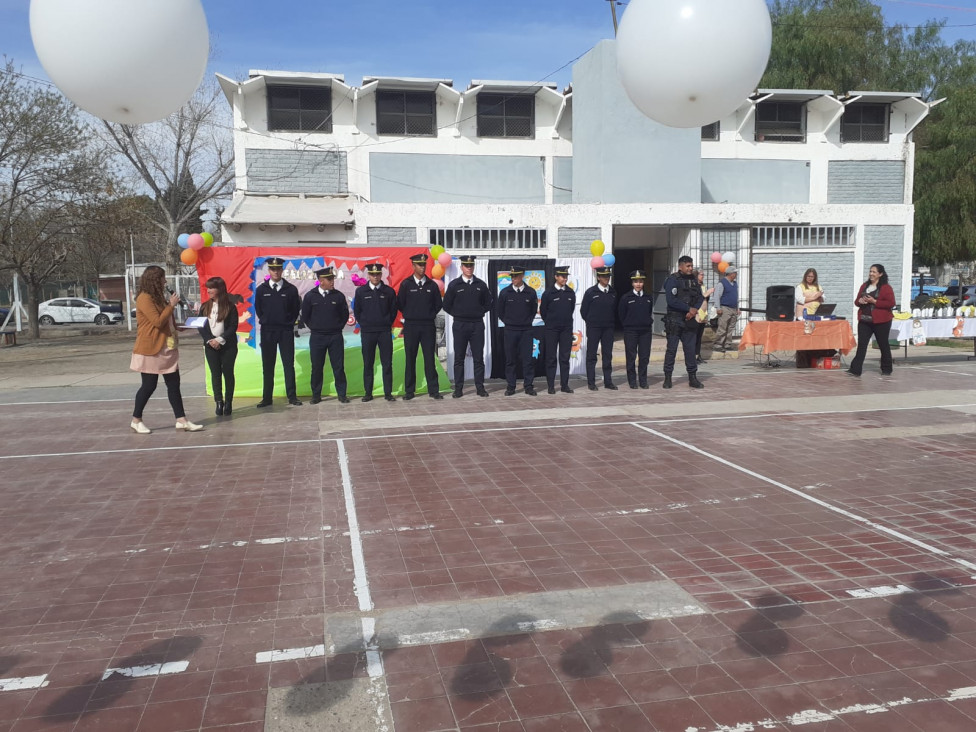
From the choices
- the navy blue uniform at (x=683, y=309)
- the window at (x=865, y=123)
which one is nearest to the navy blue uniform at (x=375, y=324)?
the navy blue uniform at (x=683, y=309)

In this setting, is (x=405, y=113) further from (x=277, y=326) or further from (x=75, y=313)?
(x=75, y=313)

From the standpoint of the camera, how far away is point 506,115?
22.8 metres

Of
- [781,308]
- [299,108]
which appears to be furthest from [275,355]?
[299,108]

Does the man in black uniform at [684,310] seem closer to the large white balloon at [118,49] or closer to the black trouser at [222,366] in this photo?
the black trouser at [222,366]

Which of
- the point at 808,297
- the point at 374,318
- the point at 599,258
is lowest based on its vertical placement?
the point at 374,318

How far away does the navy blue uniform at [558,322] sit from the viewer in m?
11.5

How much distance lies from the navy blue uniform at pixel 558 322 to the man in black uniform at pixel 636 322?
86 centimetres

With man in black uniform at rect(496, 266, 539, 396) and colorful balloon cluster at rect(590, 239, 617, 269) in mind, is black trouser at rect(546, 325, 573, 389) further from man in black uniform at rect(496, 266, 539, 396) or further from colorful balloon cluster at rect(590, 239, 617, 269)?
colorful balloon cluster at rect(590, 239, 617, 269)

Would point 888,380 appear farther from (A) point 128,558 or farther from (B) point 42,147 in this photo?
(B) point 42,147

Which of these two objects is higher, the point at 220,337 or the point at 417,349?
the point at 220,337

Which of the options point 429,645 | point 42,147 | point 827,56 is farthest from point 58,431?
point 827,56

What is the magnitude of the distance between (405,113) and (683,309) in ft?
44.1

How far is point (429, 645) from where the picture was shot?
3.82 m

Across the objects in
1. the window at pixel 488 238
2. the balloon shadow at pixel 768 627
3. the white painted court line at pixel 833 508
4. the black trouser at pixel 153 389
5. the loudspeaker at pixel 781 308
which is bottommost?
the balloon shadow at pixel 768 627
